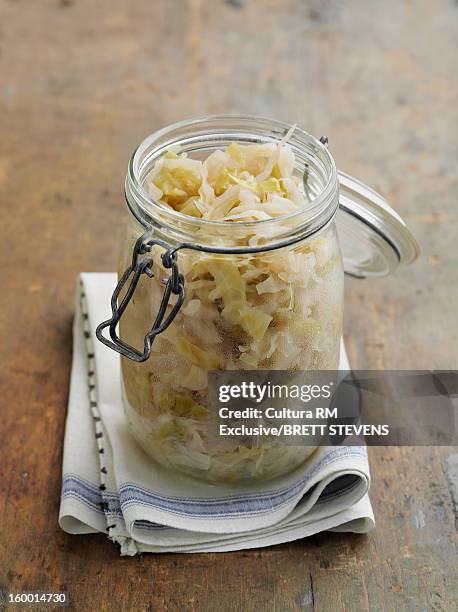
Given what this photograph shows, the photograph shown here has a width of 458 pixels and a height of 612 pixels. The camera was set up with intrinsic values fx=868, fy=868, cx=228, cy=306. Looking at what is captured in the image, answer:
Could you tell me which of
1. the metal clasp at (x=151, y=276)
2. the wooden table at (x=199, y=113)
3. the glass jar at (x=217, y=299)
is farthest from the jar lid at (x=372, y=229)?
the metal clasp at (x=151, y=276)

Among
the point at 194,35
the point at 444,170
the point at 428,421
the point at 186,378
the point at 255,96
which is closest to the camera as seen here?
the point at 186,378

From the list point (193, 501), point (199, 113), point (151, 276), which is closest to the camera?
point (151, 276)

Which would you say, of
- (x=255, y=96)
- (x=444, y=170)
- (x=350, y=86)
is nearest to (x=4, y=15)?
(x=255, y=96)

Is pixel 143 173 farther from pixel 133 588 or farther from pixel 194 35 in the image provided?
pixel 194 35

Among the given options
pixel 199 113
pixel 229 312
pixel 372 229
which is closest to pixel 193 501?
pixel 229 312

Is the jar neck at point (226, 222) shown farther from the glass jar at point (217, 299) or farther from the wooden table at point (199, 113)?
the wooden table at point (199, 113)

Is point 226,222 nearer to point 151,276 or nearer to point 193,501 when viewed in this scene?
point 151,276

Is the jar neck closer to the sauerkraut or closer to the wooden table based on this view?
the sauerkraut
